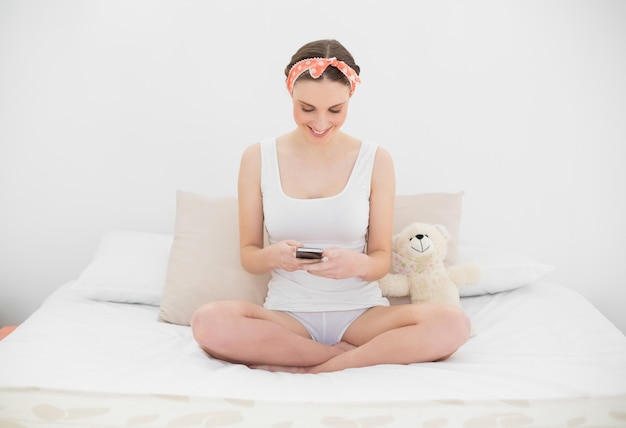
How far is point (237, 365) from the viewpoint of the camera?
1573 millimetres

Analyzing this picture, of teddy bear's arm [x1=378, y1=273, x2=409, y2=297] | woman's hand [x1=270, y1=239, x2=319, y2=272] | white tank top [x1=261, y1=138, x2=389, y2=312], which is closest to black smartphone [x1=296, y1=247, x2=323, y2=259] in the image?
woman's hand [x1=270, y1=239, x2=319, y2=272]

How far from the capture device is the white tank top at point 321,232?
176 centimetres

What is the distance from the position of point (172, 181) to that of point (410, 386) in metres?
1.46

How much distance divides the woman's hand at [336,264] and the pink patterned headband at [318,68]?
0.46 m

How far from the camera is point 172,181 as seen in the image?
A: 2.53 m

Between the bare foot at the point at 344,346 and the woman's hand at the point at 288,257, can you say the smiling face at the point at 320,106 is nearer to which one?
the woman's hand at the point at 288,257

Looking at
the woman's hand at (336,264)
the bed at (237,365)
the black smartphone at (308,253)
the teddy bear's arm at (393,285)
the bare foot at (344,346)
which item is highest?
the black smartphone at (308,253)

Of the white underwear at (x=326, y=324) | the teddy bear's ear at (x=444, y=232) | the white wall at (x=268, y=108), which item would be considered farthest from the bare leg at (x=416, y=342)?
the white wall at (x=268, y=108)

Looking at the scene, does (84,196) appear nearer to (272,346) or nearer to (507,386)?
(272,346)

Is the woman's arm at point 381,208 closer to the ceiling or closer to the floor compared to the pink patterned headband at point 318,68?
closer to the floor

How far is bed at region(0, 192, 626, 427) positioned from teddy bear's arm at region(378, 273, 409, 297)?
9.7 inches

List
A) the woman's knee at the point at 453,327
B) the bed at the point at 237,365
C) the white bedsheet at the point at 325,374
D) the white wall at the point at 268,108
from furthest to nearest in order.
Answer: the white wall at the point at 268,108 → the woman's knee at the point at 453,327 → the white bedsheet at the point at 325,374 → the bed at the point at 237,365

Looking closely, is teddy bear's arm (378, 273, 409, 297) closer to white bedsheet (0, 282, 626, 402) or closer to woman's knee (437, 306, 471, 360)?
white bedsheet (0, 282, 626, 402)

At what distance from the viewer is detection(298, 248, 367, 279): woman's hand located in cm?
164
